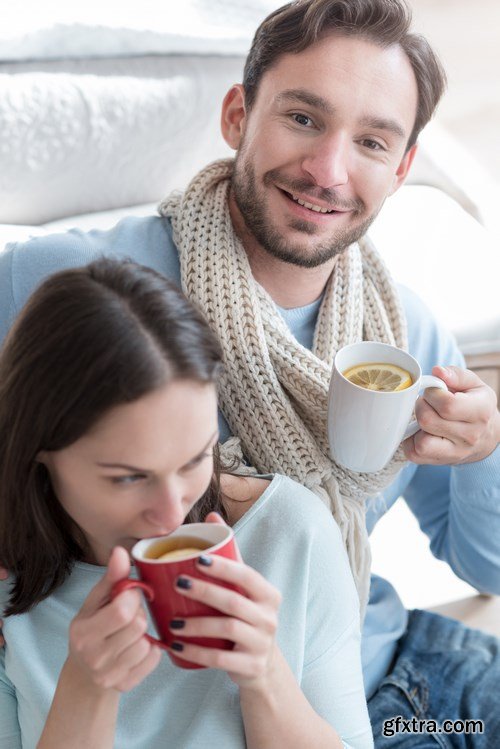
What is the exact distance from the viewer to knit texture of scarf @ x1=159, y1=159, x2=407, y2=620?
1361 mm

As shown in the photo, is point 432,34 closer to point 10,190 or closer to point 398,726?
point 10,190

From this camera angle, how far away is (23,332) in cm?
94

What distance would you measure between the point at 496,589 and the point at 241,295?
0.60 meters

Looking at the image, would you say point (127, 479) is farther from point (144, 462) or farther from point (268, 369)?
point (268, 369)

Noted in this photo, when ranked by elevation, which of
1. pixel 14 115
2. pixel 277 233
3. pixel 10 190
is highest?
pixel 277 233

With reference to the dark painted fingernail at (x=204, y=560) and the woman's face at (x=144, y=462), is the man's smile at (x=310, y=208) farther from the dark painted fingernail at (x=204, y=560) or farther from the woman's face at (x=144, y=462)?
the dark painted fingernail at (x=204, y=560)

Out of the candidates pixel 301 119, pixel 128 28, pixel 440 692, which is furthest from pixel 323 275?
pixel 128 28

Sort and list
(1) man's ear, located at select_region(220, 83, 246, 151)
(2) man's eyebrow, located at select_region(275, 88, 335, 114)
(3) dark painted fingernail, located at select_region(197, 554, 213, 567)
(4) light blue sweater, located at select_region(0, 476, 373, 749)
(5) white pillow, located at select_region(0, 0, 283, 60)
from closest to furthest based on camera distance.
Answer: (3) dark painted fingernail, located at select_region(197, 554, 213, 567) → (4) light blue sweater, located at select_region(0, 476, 373, 749) → (2) man's eyebrow, located at select_region(275, 88, 335, 114) → (1) man's ear, located at select_region(220, 83, 246, 151) → (5) white pillow, located at select_region(0, 0, 283, 60)

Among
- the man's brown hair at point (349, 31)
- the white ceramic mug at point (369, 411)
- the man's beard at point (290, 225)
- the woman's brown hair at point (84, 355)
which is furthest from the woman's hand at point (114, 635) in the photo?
the man's brown hair at point (349, 31)

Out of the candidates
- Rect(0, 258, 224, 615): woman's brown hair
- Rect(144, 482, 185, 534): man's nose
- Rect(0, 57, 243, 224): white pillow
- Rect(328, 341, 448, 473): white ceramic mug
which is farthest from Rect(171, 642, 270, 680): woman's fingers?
Rect(0, 57, 243, 224): white pillow

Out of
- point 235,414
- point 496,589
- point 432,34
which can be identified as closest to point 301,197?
point 235,414

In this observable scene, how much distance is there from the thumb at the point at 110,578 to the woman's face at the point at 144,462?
7 cm

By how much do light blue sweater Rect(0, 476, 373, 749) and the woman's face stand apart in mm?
180

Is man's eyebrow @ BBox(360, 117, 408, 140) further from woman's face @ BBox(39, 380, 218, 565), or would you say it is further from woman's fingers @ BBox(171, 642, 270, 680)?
woman's fingers @ BBox(171, 642, 270, 680)
